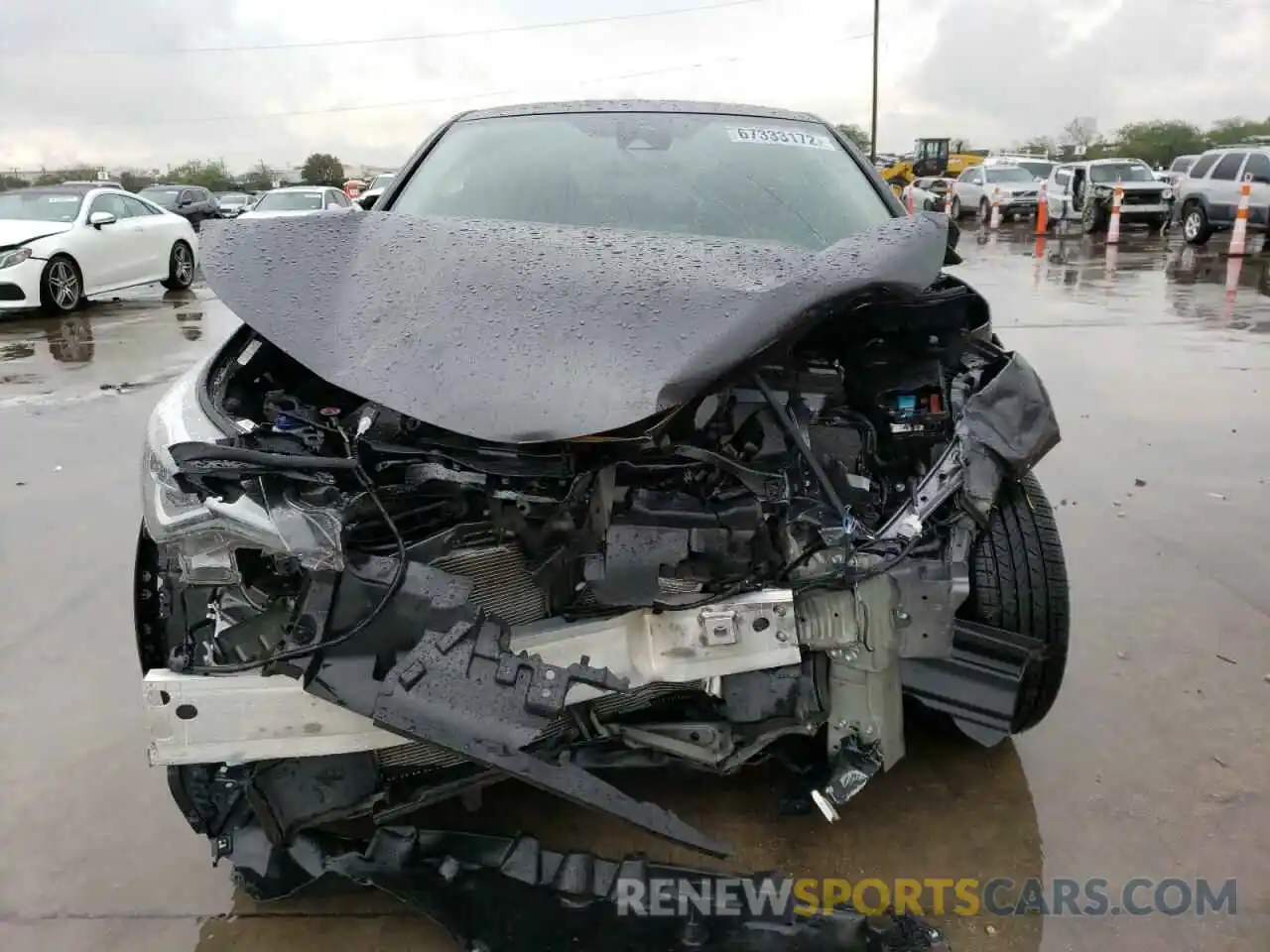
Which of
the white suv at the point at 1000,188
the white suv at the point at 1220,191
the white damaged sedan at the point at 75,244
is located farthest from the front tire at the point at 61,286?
the white suv at the point at 1000,188

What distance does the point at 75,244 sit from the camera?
10.5 m

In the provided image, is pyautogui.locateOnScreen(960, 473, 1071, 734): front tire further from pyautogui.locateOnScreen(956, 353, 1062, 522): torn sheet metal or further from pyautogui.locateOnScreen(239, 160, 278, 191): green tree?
pyautogui.locateOnScreen(239, 160, 278, 191): green tree

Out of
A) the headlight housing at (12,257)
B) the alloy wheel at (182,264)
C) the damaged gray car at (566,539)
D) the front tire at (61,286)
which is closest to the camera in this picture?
the damaged gray car at (566,539)

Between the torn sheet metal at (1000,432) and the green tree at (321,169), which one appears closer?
the torn sheet metal at (1000,432)

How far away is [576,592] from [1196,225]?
18.7 meters

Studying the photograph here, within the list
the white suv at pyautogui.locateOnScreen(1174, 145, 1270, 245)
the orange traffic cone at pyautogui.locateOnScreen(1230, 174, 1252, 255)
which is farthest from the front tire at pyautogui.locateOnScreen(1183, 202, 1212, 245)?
the orange traffic cone at pyautogui.locateOnScreen(1230, 174, 1252, 255)

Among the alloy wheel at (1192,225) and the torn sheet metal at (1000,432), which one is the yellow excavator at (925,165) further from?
the torn sheet metal at (1000,432)

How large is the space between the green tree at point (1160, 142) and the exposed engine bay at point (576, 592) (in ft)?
179

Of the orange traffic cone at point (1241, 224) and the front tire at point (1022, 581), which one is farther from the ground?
the front tire at point (1022, 581)

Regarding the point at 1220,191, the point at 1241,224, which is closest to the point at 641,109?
the point at 1241,224

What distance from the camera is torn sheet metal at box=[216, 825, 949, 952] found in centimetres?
195

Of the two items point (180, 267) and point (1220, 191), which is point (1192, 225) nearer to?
point (1220, 191)

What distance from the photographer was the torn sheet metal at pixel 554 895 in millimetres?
1951

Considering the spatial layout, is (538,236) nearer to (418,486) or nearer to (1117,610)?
(418,486)
